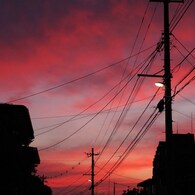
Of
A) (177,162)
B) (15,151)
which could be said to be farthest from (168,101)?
(177,162)

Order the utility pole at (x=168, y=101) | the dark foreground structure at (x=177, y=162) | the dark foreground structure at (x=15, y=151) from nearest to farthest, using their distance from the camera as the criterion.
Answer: the utility pole at (x=168, y=101) → the dark foreground structure at (x=15, y=151) → the dark foreground structure at (x=177, y=162)

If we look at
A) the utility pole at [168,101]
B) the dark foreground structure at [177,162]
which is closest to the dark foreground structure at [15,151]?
the dark foreground structure at [177,162]

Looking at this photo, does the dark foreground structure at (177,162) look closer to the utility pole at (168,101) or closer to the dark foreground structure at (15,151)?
the dark foreground structure at (15,151)

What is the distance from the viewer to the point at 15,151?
109 feet

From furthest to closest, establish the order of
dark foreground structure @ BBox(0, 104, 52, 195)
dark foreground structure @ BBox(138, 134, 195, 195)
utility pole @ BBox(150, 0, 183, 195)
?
1. dark foreground structure @ BBox(138, 134, 195, 195)
2. dark foreground structure @ BBox(0, 104, 52, 195)
3. utility pole @ BBox(150, 0, 183, 195)

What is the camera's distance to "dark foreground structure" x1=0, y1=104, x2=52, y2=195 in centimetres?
3209

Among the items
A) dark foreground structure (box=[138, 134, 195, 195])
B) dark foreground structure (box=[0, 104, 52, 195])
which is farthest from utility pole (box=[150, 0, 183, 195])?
dark foreground structure (box=[138, 134, 195, 195])

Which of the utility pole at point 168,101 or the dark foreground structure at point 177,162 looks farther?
the dark foreground structure at point 177,162

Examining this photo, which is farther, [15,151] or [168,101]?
[15,151]

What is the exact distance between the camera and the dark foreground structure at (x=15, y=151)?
32.1 m

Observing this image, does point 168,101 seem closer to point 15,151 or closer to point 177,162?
point 15,151

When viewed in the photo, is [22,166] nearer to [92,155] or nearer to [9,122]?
[9,122]

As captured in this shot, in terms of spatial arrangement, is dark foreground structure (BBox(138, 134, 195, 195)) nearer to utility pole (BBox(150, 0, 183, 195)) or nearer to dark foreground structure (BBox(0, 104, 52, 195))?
dark foreground structure (BBox(0, 104, 52, 195))

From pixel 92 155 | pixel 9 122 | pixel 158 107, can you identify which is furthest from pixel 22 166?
pixel 92 155
